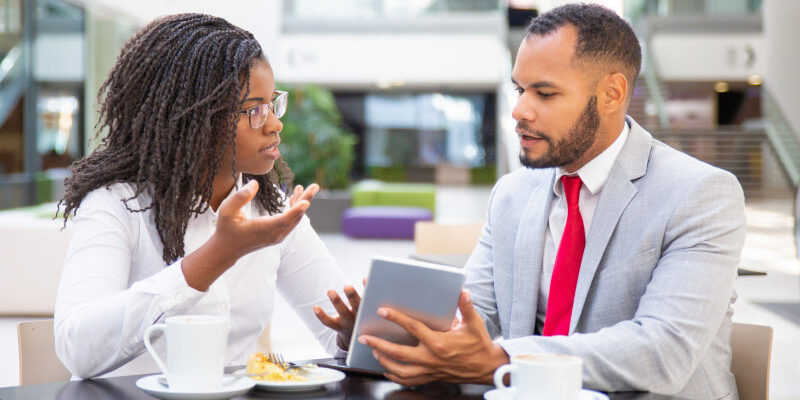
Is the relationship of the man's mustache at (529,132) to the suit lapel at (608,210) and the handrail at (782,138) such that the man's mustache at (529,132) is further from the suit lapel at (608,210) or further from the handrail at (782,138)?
the handrail at (782,138)

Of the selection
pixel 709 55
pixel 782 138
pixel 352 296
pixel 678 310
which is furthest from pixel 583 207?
pixel 709 55

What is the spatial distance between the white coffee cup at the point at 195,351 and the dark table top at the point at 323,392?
9 centimetres

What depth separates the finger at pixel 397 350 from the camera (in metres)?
1.32

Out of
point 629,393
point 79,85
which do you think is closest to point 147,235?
point 629,393

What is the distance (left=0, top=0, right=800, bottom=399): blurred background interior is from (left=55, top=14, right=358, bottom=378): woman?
261cm

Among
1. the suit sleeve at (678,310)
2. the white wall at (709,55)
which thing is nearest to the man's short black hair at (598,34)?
the suit sleeve at (678,310)

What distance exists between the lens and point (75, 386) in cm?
134

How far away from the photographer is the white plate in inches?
49.9

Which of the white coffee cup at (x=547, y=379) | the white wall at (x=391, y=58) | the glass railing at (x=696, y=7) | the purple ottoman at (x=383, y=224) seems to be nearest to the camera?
the white coffee cup at (x=547, y=379)

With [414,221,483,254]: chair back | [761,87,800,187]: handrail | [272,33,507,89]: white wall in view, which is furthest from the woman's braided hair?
[272,33,507,89]: white wall

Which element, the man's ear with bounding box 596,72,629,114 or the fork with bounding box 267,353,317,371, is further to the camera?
the man's ear with bounding box 596,72,629,114

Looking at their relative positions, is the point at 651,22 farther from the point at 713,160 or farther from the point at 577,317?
the point at 577,317

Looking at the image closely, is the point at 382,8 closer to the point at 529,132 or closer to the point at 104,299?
the point at 529,132

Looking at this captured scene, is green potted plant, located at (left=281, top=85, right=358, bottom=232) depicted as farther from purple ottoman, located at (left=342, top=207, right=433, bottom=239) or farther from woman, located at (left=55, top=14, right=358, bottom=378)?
woman, located at (left=55, top=14, right=358, bottom=378)
